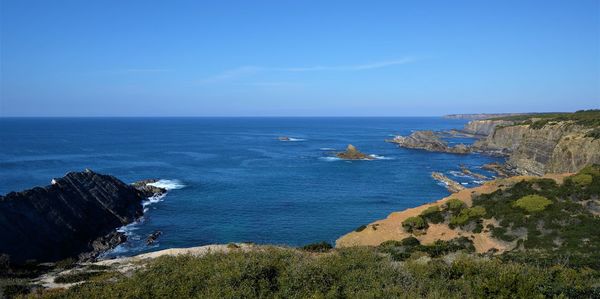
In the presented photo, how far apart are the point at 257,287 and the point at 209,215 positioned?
152 feet

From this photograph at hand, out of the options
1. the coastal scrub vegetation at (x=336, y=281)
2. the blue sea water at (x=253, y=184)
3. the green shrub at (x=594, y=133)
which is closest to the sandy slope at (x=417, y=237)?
the blue sea water at (x=253, y=184)

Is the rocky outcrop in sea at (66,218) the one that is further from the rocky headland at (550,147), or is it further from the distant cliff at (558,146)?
the rocky headland at (550,147)

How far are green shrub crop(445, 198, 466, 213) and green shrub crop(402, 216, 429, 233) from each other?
3.85m

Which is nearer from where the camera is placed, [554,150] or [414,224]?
[414,224]

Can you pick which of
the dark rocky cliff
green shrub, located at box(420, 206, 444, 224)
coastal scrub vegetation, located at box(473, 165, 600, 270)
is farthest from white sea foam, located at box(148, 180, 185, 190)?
coastal scrub vegetation, located at box(473, 165, 600, 270)

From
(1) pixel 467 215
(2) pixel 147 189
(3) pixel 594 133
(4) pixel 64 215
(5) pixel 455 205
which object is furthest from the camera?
(3) pixel 594 133

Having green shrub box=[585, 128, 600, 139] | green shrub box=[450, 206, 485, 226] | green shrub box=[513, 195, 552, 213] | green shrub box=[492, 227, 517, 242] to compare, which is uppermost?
green shrub box=[585, 128, 600, 139]

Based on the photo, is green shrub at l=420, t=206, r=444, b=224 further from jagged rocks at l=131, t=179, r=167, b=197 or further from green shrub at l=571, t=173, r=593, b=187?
jagged rocks at l=131, t=179, r=167, b=197

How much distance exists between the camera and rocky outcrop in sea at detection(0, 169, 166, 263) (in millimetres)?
46938

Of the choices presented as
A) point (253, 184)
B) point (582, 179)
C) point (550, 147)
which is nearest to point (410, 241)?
point (582, 179)

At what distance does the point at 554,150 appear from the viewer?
285 feet

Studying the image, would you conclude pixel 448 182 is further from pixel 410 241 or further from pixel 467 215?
pixel 410 241

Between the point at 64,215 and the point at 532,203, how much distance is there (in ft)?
180

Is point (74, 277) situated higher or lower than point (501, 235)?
higher
